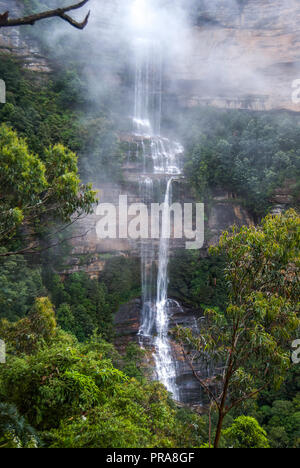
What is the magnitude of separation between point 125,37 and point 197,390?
23.5 metres

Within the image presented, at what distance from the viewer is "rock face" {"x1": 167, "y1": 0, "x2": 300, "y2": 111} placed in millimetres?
19578

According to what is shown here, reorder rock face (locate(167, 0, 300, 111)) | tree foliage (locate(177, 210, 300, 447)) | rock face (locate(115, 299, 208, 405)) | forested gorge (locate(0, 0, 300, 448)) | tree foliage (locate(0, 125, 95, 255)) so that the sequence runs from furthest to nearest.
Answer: rock face (locate(167, 0, 300, 111)), rock face (locate(115, 299, 208, 405)), tree foliage (locate(0, 125, 95, 255)), tree foliage (locate(177, 210, 300, 447)), forested gorge (locate(0, 0, 300, 448))

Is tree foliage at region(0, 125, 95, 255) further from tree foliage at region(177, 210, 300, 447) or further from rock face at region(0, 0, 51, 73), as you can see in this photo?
rock face at region(0, 0, 51, 73)

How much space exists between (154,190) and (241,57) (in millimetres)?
12830

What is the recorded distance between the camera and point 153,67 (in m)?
21.5

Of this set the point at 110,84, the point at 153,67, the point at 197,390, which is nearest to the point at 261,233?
the point at 197,390

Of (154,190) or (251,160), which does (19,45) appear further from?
(251,160)

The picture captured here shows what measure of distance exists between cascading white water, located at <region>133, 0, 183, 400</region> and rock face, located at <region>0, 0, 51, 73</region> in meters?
6.71

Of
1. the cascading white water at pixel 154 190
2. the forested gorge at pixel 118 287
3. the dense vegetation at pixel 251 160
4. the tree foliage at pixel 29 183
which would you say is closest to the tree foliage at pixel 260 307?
the forested gorge at pixel 118 287

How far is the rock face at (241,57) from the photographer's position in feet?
64.2

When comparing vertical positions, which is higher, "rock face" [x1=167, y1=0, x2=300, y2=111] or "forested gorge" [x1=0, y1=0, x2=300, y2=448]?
"rock face" [x1=167, y1=0, x2=300, y2=111]

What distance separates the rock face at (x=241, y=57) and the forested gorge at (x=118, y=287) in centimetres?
154

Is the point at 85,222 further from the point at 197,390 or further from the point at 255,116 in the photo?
the point at 255,116

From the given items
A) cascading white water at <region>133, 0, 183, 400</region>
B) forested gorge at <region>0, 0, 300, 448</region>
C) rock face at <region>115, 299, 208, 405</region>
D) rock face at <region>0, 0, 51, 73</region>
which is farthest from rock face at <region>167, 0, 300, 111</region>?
rock face at <region>115, 299, 208, 405</region>
